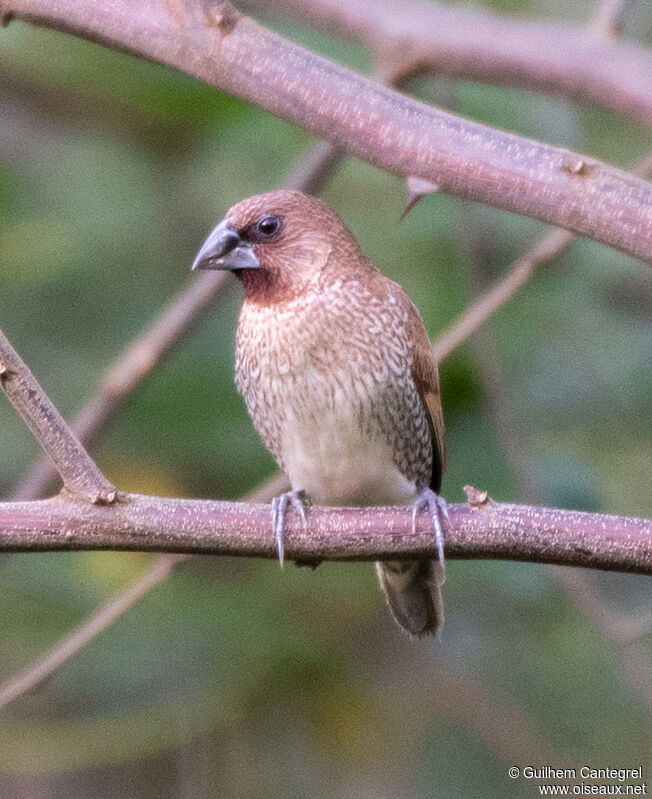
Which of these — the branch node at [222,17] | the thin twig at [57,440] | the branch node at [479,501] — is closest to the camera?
the thin twig at [57,440]

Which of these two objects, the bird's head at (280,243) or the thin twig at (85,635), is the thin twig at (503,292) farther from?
the thin twig at (85,635)

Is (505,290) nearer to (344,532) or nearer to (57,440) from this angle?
(344,532)

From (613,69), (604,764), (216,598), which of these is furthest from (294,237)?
(604,764)

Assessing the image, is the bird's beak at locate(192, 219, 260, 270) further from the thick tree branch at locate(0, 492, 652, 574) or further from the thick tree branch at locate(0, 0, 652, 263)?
the thick tree branch at locate(0, 492, 652, 574)

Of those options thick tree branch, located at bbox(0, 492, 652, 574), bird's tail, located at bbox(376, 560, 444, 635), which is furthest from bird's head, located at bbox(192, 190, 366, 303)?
thick tree branch, located at bbox(0, 492, 652, 574)

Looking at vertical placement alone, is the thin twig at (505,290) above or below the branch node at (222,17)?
below

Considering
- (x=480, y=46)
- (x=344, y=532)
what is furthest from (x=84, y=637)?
(x=480, y=46)

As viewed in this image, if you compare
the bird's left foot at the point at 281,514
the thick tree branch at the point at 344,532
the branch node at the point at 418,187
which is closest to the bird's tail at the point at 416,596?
the bird's left foot at the point at 281,514
